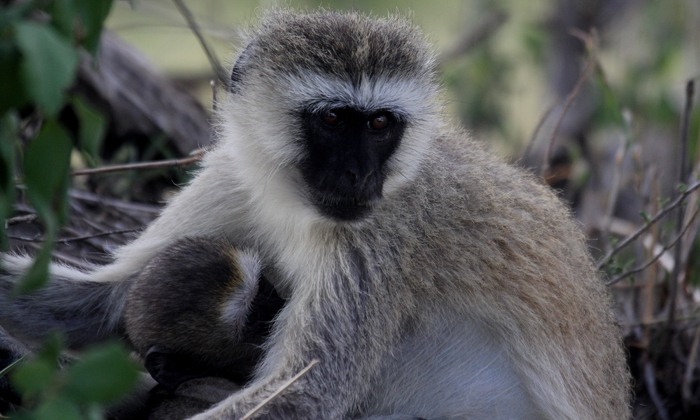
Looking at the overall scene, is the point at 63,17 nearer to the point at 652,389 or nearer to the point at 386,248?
the point at 386,248

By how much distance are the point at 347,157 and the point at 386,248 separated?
47 centimetres

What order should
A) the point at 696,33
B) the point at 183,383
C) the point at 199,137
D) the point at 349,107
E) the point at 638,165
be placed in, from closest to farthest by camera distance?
the point at 349,107 → the point at 183,383 → the point at 638,165 → the point at 199,137 → the point at 696,33

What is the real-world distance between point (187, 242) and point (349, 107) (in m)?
1.08

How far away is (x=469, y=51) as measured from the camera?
27.5 feet

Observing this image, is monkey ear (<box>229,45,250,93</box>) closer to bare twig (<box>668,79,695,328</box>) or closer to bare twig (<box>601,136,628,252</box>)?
bare twig (<box>668,79,695,328</box>)

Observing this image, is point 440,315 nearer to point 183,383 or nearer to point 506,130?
point 183,383

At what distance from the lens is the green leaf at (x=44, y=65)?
1310 millimetres

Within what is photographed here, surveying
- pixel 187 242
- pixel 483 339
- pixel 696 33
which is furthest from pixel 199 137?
pixel 696 33

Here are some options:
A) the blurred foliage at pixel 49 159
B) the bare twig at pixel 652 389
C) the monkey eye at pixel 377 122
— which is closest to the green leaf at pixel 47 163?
the blurred foliage at pixel 49 159

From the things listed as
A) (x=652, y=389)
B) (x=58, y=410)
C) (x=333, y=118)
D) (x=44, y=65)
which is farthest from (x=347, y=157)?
(x=652, y=389)

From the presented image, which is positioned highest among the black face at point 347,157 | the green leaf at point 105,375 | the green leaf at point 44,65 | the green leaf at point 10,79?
the green leaf at point 44,65

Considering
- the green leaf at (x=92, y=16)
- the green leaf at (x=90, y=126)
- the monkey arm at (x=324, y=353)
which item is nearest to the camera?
the green leaf at (x=92, y=16)

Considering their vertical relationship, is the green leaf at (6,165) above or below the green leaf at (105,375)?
above

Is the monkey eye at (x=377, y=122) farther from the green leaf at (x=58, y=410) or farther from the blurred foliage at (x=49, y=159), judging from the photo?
the green leaf at (x=58, y=410)
